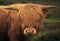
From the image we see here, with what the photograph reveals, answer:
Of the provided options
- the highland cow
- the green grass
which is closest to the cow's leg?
the highland cow

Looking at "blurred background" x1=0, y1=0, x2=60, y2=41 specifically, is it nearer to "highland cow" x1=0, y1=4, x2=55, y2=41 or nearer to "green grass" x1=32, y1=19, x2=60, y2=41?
"green grass" x1=32, y1=19, x2=60, y2=41

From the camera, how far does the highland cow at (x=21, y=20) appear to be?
175 cm

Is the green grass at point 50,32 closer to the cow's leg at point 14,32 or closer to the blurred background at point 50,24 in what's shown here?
the blurred background at point 50,24

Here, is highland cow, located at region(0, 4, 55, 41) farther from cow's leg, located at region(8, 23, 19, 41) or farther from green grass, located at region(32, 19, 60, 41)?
green grass, located at region(32, 19, 60, 41)

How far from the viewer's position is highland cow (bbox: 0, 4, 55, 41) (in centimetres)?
175

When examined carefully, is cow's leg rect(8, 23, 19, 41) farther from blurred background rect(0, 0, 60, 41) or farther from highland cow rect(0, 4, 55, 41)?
blurred background rect(0, 0, 60, 41)

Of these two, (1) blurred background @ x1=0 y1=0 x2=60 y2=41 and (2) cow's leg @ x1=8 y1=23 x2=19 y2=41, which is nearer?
(2) cow's leg @ x1=8 y1=23 x2=19 y2=41

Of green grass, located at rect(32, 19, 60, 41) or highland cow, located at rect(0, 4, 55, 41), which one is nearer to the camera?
highland cow, located at rect(0, 4, 55, 41)

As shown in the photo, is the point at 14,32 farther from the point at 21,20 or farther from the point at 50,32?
the point at 50,32

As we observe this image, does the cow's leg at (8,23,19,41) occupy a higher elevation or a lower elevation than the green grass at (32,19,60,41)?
higher

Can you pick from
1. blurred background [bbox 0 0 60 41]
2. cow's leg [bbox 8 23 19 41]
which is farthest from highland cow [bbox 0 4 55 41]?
blurred background [bbox 0 0 60 41]

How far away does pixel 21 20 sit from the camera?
5.83 feet

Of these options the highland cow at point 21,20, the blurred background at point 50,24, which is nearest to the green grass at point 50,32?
the blurred background at point 50,24

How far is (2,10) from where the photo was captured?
6.38 ft
